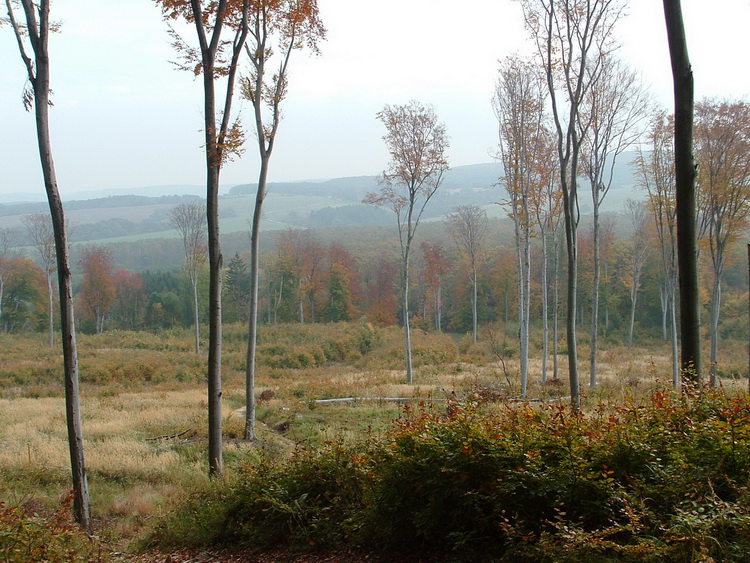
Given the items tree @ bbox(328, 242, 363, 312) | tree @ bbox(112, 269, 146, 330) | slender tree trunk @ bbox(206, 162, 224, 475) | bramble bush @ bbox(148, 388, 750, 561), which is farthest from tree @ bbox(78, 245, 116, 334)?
bramble bush @ bbox(148, 388, 750, 561)

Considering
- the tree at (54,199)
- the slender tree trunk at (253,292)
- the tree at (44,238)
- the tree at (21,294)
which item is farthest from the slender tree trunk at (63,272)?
the tree at (21,294)

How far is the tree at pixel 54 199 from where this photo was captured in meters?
6.44

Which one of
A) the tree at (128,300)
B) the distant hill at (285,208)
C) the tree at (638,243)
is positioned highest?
the distant hill at (285,208)

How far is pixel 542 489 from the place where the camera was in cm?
360

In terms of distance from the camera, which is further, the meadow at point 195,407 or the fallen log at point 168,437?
the fallen log at point 168,437

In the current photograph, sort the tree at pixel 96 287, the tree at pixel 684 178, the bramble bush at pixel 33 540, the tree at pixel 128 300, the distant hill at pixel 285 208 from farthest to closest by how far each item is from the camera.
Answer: the distant hill at pixel 285 208, the tree at pixel 128 300, the tree at pixel 96 287, the tree at pixel 684 178, the bramble bush at pixel 33 540

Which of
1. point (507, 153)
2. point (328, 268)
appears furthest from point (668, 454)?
point (328, 268)

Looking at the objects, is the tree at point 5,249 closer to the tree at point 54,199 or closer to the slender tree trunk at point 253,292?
the slender tree trunk at point 253,292

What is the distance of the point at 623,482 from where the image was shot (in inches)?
143

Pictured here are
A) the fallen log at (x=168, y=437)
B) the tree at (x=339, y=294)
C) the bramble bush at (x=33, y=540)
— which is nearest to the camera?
the bramble bush at (x=33, y=540)

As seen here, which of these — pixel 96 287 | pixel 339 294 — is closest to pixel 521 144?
pixel 339 294

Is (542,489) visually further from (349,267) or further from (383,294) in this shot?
(349,267)

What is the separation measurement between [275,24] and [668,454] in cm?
1119

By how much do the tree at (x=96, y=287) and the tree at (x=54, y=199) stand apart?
5017 centimetres
